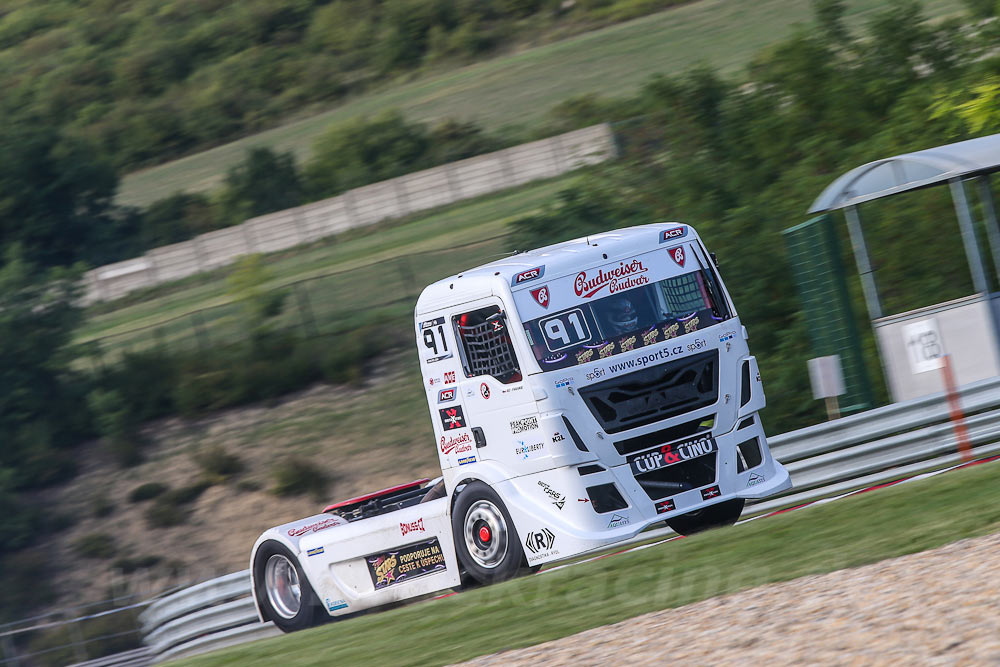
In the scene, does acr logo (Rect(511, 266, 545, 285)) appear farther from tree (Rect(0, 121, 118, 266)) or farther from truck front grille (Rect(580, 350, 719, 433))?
tree (Rect(0, 121, 118, 266))

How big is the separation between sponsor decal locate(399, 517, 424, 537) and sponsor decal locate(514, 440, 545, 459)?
1.33 metres

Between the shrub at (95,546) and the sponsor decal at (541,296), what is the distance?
19755mm

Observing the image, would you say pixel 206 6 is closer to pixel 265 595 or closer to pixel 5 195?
pixel 5 195

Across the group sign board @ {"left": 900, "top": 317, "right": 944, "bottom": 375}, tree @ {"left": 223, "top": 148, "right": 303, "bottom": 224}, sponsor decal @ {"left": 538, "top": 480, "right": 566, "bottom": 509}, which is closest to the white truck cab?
sponsor decal @ {"left": 538, "top": 480, "right": 566, "bottom": 509}

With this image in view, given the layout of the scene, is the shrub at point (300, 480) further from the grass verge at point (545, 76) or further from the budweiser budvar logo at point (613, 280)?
the grass verge at point (545, 76)

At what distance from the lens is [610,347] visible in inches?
437

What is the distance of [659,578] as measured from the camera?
366 inches

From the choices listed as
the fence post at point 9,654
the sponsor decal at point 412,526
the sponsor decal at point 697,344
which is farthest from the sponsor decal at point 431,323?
the fence post at point 9,654

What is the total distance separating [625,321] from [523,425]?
4.13ft

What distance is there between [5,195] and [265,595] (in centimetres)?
3404

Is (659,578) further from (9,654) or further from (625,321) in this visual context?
(9,654)

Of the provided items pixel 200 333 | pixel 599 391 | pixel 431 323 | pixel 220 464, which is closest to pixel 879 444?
pixel 599 391

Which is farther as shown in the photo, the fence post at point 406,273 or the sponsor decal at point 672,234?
the fence post at point 406,273

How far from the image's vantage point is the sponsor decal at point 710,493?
11.2m
